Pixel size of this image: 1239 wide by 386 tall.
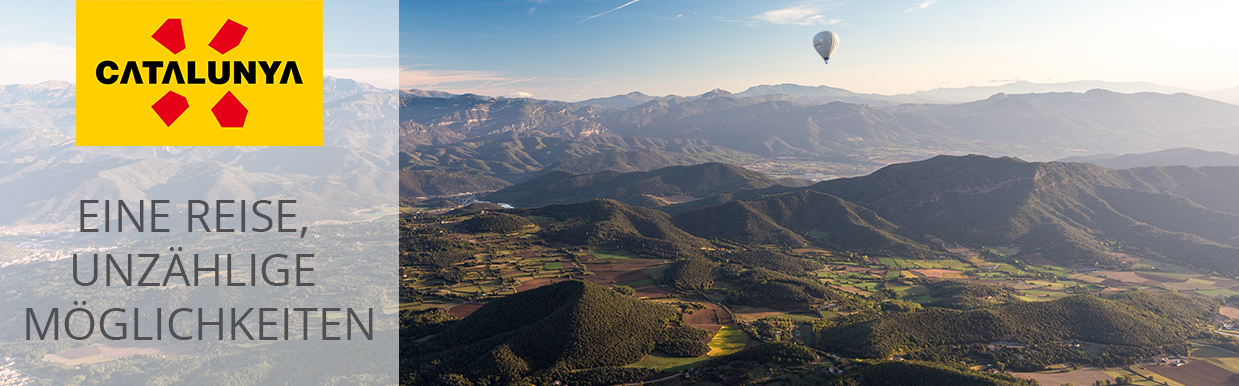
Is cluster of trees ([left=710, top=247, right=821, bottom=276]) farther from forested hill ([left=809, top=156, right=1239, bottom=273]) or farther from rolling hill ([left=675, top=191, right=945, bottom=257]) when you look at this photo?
forested hill ([left=809, top=156, right=1239, bottom=273])

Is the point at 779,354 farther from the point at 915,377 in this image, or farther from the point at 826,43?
the point at 826,43

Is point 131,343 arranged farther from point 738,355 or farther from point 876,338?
point 876,338

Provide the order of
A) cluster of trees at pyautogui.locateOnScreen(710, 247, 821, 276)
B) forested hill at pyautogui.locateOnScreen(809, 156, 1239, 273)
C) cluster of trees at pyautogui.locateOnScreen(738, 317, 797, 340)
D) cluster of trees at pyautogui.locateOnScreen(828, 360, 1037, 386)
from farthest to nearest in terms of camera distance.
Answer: forested hill at pyautogui.locateOnScreen(809, 156, 1239, 273) < cluster of trees at pyautogui.locateOnScreen(710, 247, 821, 276) < cluster of trees at pyautogui.locateOnScreen(738, 317, 797, 340) < cluster of trees at pyautogui.locateOnScreen(828, 360, 1037, 386)

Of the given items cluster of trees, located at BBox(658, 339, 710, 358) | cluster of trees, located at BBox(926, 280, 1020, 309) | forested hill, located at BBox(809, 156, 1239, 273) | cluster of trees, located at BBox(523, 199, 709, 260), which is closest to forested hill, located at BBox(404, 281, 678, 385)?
cluster of trees, located at BBox(658, 339, 710, 358)

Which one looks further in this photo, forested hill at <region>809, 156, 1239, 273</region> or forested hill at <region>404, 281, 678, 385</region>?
forested hill at <region>809, 156, 1239, 273</region>

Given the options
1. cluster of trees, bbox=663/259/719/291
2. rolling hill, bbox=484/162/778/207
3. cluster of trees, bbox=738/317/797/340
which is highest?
rolling hill, bbox=484/162/778/207

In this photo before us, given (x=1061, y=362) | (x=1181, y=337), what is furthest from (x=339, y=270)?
(x=1181, y=337)

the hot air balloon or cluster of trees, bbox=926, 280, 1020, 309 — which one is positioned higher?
the hot air balloon
